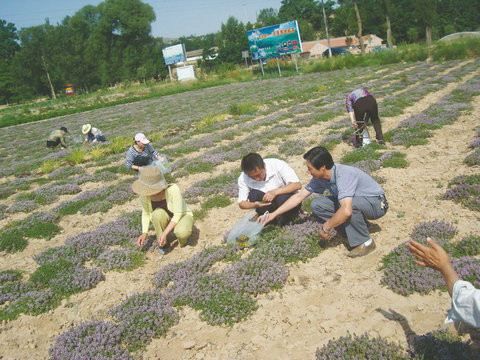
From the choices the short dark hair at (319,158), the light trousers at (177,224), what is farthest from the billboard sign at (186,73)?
the short dark hair at (319,158)

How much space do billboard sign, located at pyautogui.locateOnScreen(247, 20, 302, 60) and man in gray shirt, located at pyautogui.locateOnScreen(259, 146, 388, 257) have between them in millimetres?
46682

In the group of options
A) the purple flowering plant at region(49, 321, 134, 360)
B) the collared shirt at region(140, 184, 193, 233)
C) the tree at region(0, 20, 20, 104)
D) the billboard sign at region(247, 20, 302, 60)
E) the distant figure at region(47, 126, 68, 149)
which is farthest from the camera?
the tree at region(0, 20, 20, 104)

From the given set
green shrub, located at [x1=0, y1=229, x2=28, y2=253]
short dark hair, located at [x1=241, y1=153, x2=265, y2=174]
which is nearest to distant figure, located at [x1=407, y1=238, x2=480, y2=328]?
short dark hair, located at [x1=241, y1=153, x2=265, y2=174]

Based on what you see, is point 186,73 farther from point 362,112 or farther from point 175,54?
point 362,112

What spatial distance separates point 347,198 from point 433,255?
7.29ft

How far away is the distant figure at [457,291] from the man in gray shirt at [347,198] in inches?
82.5

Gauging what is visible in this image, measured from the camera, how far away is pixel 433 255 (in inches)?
103

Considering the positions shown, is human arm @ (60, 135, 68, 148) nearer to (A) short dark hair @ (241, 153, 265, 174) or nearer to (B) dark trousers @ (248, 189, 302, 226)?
(B) dark trousers @ (248, 189, 302, 226)

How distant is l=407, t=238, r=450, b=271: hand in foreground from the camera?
2.55 metres

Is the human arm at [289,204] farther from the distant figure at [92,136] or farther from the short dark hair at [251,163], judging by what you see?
the distant figure at [92,136]

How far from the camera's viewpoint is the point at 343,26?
11650cm

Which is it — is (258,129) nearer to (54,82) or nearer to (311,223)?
(311,223)

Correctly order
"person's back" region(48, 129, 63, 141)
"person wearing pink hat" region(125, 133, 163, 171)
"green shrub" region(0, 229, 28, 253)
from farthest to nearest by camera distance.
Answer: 1. "person's back" region(48, 129, 63, 141)
2. "person wearing pink hat" region(125, 133, 163, 171)
3. "green shrub" region(0, 229, 28, 253)

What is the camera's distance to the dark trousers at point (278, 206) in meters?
6.12
